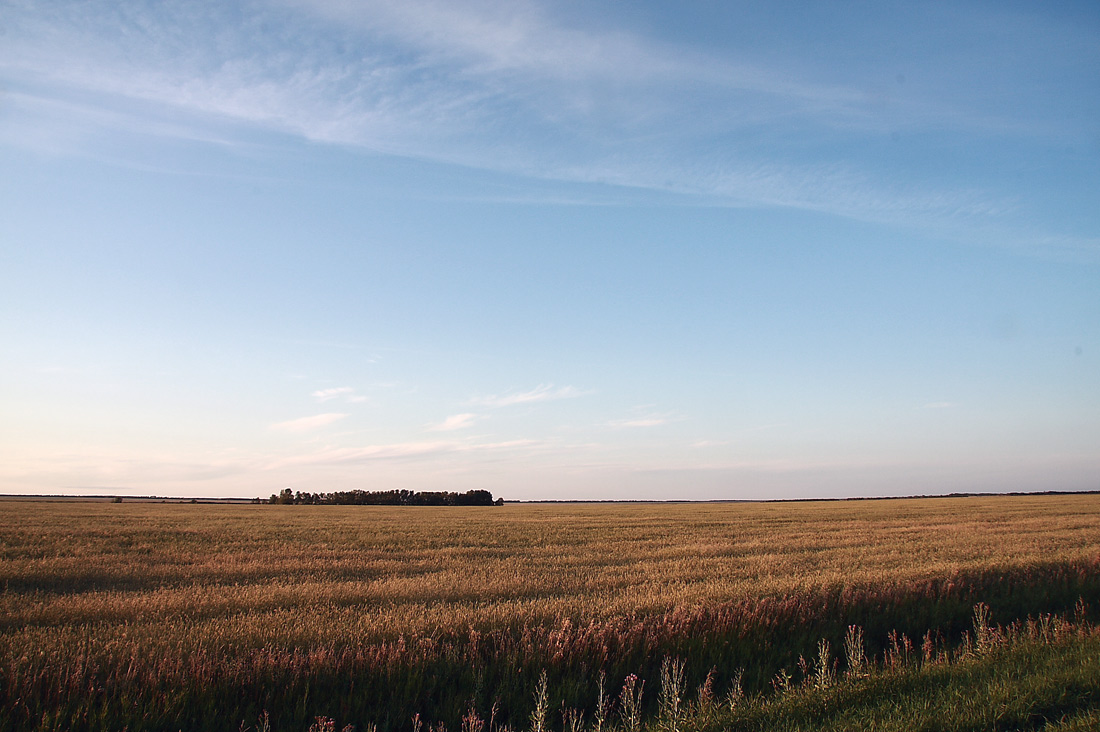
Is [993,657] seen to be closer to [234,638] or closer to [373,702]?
[373,702]

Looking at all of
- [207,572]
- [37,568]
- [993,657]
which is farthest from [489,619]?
[37,568]

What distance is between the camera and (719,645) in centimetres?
763

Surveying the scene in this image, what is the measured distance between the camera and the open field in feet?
18.5

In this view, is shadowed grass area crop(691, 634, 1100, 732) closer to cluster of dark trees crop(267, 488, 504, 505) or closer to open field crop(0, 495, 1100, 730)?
open field crop(0, 495, 1100, 730)

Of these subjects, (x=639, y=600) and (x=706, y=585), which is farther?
(x=706, y=585)

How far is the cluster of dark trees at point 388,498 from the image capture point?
107 m

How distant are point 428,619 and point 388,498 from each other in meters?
110

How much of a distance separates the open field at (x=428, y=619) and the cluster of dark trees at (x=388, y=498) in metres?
92.6

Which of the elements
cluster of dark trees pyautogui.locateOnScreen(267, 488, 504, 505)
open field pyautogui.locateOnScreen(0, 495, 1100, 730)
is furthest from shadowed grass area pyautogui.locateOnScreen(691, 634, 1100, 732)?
cluster of dark trees pyautogui.locateOnScreen(267, 488, 504, 505)

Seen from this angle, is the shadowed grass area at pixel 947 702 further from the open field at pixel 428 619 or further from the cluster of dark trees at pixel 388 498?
the cluster of dark trees at pixel 388 498

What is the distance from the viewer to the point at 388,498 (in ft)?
368

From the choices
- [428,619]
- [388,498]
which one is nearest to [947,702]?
[428,619]

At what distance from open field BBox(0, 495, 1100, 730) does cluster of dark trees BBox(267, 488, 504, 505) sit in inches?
3644

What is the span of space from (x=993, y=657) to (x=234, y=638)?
8853 millimetres
